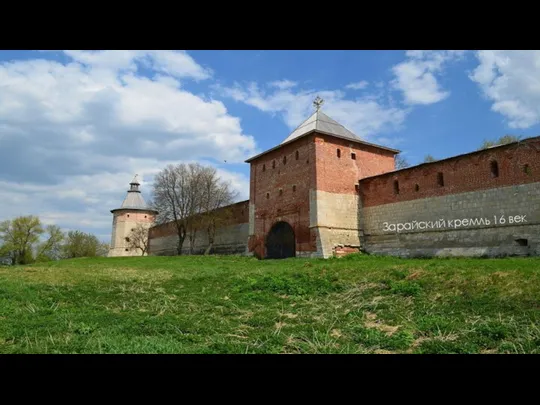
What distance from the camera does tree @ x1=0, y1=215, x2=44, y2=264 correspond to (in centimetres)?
4016

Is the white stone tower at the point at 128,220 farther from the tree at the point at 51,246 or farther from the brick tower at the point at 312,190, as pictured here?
the brick tower at the point at 312,190

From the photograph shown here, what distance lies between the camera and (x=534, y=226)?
47.9 feet

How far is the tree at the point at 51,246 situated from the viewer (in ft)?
139

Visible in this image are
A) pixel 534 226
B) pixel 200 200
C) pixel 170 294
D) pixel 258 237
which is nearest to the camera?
pixel 170 294

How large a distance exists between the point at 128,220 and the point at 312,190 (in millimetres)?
30002

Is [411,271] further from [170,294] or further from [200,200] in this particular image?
[200,200]

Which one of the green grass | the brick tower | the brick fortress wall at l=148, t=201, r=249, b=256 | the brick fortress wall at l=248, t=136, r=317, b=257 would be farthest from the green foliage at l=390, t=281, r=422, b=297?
the brick fortress wall at l=148, t=201, r=249, b=256

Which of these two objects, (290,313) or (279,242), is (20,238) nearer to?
(279,242)

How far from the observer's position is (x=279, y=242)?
2422 centimetres

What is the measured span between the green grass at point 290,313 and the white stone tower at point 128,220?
33.4 metres

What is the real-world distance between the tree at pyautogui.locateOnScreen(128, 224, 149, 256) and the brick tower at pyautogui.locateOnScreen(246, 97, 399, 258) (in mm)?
20652

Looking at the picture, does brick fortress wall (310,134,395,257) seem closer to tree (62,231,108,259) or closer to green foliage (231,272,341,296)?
green foliage (231,272,341,296)
